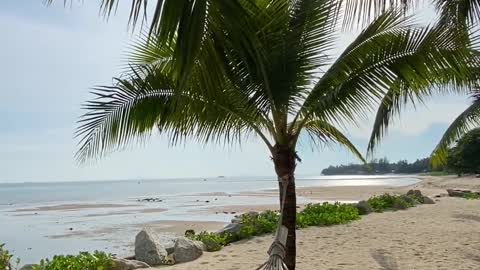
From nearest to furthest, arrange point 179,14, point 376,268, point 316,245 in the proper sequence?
point 179,14 < point 376,268 < point 316,245

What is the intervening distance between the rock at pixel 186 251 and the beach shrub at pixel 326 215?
3827 millimetres

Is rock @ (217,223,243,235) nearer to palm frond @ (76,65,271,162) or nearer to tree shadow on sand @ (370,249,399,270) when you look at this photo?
tree shadow on sand @ (370,249,399,270)

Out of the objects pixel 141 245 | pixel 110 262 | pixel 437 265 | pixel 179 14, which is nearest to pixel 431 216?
pixel 437 265

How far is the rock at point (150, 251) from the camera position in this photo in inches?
367

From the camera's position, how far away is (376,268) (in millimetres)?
8109

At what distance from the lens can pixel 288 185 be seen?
5.36 metres

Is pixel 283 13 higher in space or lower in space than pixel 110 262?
higher

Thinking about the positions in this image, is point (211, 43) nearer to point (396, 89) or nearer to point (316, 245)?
point (396, 89)

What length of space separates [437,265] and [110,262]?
5183 millimetres

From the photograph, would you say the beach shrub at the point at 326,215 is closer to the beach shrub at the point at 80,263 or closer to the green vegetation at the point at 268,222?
the green vegetation at the point at 268,222

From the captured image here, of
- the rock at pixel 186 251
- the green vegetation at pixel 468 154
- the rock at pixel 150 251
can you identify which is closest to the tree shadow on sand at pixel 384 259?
the rock at pixel 186 251

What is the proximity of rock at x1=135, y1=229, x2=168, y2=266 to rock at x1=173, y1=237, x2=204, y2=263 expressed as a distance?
10.0 inches

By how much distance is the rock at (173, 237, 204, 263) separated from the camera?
9344mm

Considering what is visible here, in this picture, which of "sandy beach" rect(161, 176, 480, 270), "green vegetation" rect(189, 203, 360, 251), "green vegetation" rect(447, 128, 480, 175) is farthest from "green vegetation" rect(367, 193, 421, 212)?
"green vegetation" rect(447, 128, 480, 175)
